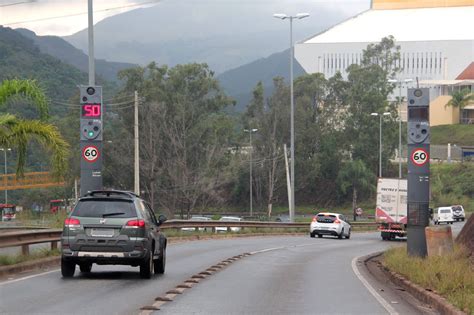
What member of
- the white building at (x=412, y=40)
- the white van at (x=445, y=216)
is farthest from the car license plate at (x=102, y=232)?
the white building at (x=412, y=40)

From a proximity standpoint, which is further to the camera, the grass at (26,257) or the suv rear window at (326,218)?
the suv rear window at (326,218)

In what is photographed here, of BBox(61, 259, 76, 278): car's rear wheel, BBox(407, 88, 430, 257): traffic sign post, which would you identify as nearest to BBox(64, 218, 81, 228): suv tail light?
BBox(61, 259, 76, 278): car's rear wheel

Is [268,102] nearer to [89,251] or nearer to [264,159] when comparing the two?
[264,159]

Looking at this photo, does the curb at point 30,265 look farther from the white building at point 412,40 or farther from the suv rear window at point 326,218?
the white building at point 412,40

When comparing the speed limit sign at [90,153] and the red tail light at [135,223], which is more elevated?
the speed limit sign at [90,153]

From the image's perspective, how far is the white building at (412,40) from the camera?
139875 millimetres

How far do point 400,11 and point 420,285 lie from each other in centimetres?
14846

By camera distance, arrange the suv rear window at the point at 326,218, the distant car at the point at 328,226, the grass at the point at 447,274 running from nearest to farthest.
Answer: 1. the grass at the point at 447,274
2. the distant car at the point at 328,226
3. the suv rear window at the point at 326,218

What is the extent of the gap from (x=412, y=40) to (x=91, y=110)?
393 ft

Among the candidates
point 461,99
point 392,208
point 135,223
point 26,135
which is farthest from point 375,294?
point 461,99

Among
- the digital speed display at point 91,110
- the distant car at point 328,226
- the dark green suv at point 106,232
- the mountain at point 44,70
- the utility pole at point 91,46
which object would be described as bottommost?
the distant car at point 328,226

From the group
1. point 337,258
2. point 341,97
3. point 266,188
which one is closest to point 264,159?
point 266,188

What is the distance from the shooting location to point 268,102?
9450cm

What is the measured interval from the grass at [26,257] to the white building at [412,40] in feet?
342
